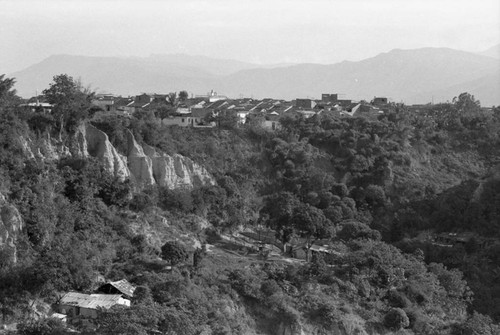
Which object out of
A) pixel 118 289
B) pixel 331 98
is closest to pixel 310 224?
pixel 118 289

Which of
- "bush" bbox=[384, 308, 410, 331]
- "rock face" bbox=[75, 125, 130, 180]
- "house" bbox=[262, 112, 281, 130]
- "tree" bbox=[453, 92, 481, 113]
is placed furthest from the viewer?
"tree" bbox=[453, 92, 481, 113]

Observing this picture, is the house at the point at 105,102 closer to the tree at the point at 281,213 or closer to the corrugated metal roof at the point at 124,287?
the tree at the point at 281,213

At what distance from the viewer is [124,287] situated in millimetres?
23344

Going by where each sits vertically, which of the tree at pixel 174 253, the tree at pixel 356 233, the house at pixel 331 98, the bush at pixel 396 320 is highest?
the house at pixel 331 98

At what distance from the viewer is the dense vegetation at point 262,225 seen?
23438 millimetres

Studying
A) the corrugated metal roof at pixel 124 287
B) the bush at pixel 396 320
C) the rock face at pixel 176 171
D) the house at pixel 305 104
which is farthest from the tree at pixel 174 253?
the house at pixel 305 104

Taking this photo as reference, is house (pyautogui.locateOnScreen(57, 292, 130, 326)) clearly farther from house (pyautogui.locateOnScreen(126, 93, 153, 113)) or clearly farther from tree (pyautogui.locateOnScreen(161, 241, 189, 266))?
house (pyautogui.locateOnScreen(126, 93, 153, 113))

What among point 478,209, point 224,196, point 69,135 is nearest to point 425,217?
point 478,209

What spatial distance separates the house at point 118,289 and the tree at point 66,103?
8.31 meters

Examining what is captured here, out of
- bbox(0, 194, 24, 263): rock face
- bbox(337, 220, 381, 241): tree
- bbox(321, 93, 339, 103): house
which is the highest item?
bbox(321, 93, 339, 103): house

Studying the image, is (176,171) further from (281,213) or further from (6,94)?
(6,94)

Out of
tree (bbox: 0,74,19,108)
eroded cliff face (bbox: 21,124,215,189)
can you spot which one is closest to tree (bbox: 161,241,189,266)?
eroded cliff face (bbox: 21,124,215,189)

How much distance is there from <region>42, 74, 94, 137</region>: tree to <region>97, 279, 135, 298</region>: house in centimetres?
831

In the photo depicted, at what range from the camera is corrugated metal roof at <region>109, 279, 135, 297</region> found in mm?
23016
